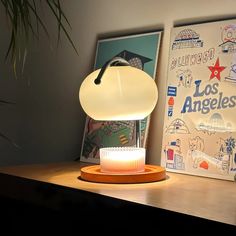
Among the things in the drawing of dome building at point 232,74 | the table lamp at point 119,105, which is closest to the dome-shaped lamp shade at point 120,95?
the table lamp at point 119,105

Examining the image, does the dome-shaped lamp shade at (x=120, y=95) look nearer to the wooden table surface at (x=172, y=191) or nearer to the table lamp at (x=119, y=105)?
the table lamp at (x=119, y=105)

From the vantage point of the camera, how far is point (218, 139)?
1330 mm

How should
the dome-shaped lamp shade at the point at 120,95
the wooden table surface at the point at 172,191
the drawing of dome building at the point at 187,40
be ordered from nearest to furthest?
the wooden table surface at the point at 172,191 < the dome-shaped lamp shade at the point at 120,95 < the drawing of dome building at the point at 187,40

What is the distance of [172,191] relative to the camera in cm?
113

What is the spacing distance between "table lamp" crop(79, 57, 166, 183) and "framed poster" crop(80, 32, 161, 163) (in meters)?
0.22

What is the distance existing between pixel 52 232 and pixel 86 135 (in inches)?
18.2

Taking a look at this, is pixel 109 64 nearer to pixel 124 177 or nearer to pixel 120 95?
pixel 120 95

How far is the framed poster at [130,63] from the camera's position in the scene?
1.54 meters

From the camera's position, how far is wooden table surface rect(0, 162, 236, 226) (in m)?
0.93

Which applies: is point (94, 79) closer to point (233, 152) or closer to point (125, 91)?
point (125, 91)

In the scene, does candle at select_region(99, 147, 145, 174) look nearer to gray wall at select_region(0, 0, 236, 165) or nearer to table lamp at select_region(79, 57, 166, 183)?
table lamp at select_region(79, 57, 166, 183)

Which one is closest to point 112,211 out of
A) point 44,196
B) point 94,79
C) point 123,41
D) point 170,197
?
point 170,197

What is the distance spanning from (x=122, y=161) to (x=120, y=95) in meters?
0.19

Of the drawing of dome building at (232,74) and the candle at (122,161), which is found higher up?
the drawing of dome building at (232,74)
